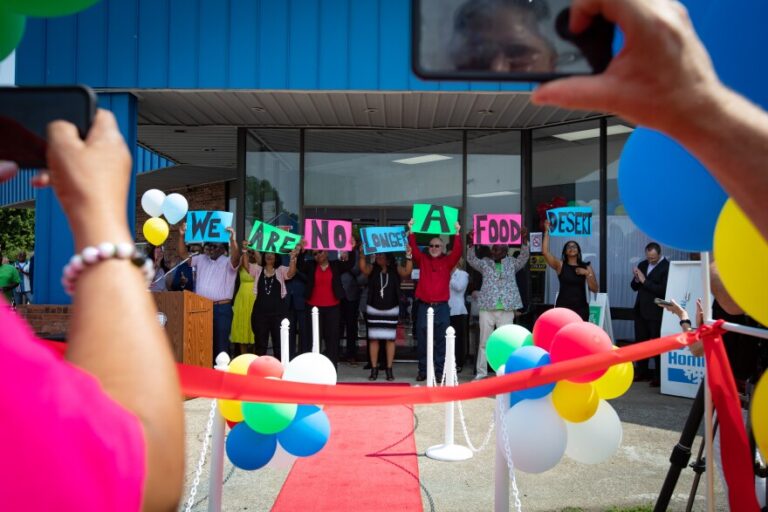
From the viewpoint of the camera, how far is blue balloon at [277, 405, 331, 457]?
10.9 ft

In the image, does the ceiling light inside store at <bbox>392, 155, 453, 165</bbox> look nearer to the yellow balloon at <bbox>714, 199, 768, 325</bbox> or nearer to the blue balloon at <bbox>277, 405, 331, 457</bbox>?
the blue balloon at <bbox>277, 405, 331, 457</bbox>

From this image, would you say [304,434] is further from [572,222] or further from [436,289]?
[572,222]

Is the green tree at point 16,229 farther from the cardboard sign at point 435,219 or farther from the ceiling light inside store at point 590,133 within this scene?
the ceiling light inside store at point 590,133

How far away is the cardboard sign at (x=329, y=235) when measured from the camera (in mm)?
8727

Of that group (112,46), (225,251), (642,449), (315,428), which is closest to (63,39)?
(112,46)

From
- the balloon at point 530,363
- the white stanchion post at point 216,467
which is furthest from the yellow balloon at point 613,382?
the white stanchion post at point 216,467

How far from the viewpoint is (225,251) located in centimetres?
922

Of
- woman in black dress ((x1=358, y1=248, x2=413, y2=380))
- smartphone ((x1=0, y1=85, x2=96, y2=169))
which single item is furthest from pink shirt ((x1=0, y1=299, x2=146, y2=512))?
woman in black dress ((x1=358, y1=248, x2=413, y2=380))

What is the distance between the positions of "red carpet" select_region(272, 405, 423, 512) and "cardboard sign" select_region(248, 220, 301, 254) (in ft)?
9.18

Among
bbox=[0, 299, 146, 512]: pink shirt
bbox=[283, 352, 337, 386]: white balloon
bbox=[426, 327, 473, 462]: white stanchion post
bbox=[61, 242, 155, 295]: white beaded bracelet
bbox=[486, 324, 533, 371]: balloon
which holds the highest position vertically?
bbox=[61, 242, 155, 295]: white beaded bracelet

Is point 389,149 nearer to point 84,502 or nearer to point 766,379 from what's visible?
point 766,379

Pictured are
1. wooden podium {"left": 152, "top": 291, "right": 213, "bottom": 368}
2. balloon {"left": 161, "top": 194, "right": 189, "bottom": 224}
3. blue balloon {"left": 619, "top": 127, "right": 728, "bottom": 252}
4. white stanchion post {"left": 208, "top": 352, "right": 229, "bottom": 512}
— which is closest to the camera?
blue balloon {"left": 619, "top": 127, "right": 728, "bottom": 252}

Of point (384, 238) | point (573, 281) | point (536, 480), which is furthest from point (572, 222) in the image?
point (536, 480)

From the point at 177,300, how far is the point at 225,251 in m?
2.08
